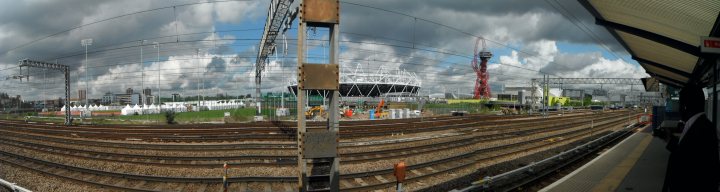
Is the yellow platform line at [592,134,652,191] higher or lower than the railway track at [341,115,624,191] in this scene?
higher

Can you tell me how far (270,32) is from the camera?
34.5 meters

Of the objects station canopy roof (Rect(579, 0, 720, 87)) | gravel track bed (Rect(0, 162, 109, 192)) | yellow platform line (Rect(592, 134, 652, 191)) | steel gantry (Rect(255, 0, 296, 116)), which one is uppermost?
steel gantry (Rect(255, 0, 296, 116))

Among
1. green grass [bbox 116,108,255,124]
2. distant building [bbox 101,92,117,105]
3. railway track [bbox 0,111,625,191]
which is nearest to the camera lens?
railway track [bbox 0,111,625,191]

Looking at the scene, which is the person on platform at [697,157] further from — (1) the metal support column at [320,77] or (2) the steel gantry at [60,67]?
(2) the steel gantry at [60,67]

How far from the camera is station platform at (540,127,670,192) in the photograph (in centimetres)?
803

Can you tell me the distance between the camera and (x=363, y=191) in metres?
10.3

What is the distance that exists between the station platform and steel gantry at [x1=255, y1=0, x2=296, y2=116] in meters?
18.3

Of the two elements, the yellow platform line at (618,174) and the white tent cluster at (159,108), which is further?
the white tent cluster at (159,108)

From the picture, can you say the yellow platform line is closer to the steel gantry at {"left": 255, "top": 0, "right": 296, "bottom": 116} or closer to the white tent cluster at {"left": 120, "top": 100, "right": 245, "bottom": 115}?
the steel gantry at {"left": 255, "top": 0, "right": 296, "bottom": 116}

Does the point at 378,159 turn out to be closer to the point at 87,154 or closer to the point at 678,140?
the point at 678,140

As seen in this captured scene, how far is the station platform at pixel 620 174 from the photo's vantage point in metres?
8.03

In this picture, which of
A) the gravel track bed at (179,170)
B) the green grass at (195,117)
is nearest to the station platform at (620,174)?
the gravel track bed at (179,170)

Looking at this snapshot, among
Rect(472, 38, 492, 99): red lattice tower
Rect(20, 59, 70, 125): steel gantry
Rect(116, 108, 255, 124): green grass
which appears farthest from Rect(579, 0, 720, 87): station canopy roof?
Rect(472, 38, 492, 99): red lattice tower

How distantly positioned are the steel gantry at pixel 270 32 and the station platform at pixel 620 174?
18.3 metres
